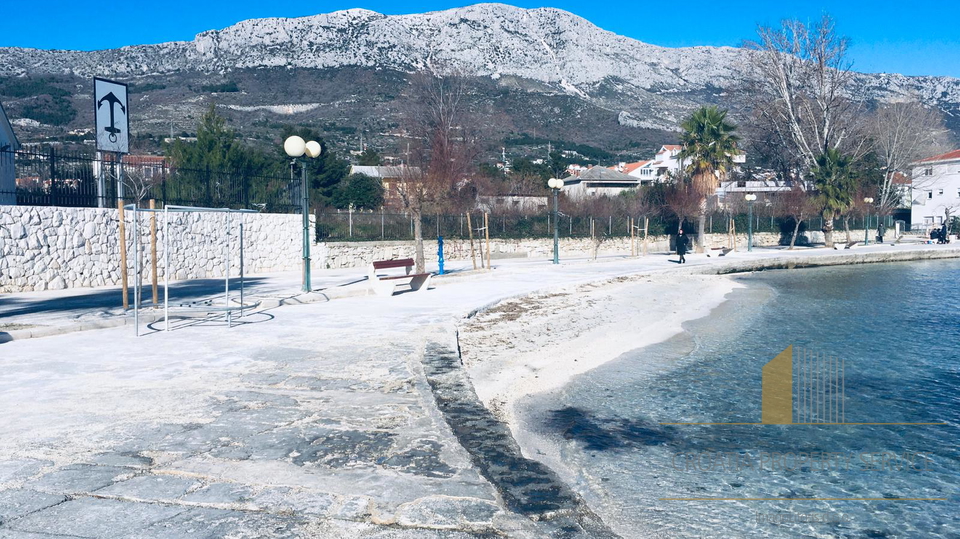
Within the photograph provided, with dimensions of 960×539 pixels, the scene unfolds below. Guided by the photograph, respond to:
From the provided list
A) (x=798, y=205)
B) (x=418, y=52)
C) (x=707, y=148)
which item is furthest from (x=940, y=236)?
(x=418, y=52)

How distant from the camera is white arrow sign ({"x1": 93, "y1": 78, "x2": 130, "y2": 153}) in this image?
2016cm

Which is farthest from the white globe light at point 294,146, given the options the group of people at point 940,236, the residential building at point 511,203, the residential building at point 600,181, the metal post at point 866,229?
the residential building at point 600,181

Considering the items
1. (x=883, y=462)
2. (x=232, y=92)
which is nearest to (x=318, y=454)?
(x=883, y=462)

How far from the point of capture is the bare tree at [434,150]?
24812 mm

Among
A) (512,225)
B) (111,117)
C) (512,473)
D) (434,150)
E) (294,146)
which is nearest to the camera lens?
(512,473)

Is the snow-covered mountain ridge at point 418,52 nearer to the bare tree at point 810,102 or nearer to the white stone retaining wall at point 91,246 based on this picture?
the bare tree at point 810,102

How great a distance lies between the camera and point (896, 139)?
2509 inches

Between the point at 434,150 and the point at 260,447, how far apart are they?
22.7m

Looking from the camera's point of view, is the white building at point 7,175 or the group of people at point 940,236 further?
the group of people at point 940,236

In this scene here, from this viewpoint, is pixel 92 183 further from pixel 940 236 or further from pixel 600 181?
pixel 600 181

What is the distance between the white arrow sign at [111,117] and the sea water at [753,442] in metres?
16.3

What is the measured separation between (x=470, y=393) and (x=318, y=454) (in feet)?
7.59

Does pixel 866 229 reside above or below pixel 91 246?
above

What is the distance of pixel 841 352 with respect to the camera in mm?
12875
